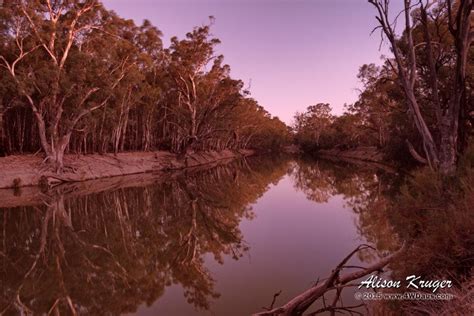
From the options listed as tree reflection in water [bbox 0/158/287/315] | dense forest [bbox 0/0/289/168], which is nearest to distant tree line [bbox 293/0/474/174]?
tree reflection in water [bbox 0/158/287/315]

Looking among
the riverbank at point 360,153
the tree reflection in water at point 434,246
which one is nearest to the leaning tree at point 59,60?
the tree reflection in water at point 434,246

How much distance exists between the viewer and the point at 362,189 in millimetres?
20516

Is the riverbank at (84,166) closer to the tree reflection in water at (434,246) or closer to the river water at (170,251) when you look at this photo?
the river water at (170,251)

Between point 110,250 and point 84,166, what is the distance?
20.0 metres

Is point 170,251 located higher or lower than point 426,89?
lower

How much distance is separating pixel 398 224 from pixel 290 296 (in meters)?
2.73

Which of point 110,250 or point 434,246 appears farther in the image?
point 110,250

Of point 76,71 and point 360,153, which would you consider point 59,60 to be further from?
point 360,153

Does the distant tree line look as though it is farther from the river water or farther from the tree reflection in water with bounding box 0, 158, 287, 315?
the tree reflection in water with bounding box 0, 158, 287, 315

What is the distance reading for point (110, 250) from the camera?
29.7 ft

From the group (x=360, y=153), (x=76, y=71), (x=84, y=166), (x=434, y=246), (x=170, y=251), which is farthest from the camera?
(x=360, y=153)

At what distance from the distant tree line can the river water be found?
329cm

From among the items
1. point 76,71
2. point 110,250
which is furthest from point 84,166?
point 110,250

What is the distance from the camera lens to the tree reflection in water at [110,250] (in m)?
6.22
